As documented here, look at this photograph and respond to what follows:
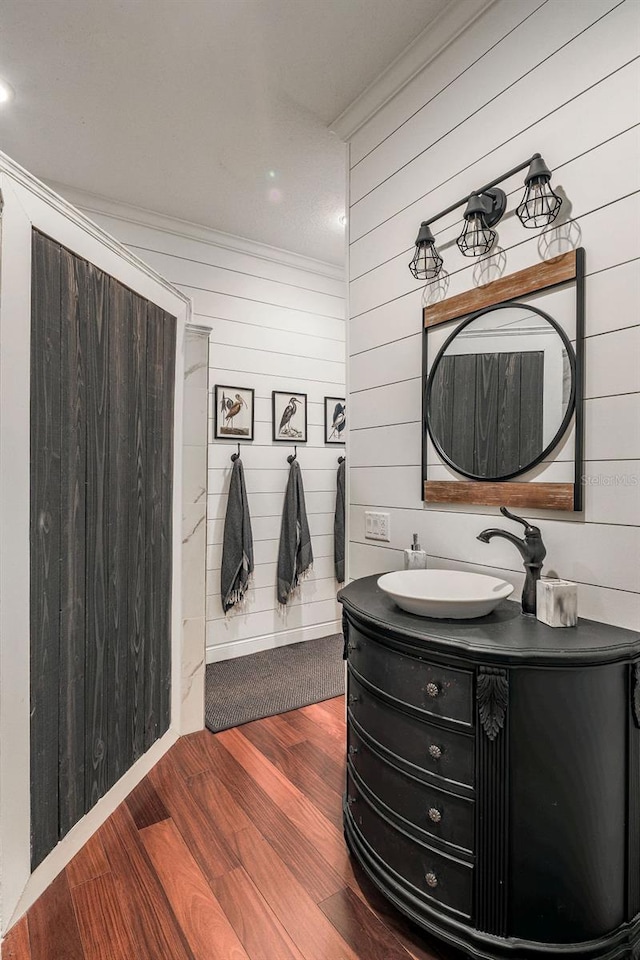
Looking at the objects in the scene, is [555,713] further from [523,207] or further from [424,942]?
[523,207]

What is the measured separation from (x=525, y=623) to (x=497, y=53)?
1.79m

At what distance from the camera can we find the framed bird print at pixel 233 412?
10.6 ft

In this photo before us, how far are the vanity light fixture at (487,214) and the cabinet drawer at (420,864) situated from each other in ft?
5.69

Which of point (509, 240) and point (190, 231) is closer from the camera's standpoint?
point (509, 240)

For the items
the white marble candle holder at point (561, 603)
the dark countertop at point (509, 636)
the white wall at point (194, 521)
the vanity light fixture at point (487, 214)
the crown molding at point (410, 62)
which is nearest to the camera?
the dark countertop at point (509, 636)

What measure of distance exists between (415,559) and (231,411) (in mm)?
1959

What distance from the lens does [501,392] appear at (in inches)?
61.8

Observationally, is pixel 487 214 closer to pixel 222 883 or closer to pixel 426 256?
pixel 426 256

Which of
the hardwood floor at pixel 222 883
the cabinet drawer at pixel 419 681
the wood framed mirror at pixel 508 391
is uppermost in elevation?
the wood framed mirror at pixel 508 391

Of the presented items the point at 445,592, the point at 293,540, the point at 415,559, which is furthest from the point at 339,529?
the point at 445,592

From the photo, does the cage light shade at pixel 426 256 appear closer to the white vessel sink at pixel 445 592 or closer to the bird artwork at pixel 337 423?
the white vessel sink at pixel 445 592

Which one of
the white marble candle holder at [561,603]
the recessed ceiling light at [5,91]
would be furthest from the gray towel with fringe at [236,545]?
the white marble candle holder at [561,603]

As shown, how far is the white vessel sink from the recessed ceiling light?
254 centimetres

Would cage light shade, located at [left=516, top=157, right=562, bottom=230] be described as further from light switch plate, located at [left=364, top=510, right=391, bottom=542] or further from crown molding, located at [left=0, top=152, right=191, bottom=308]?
crown molding, located at [left=0, top=152, right=191, bottom=308]
